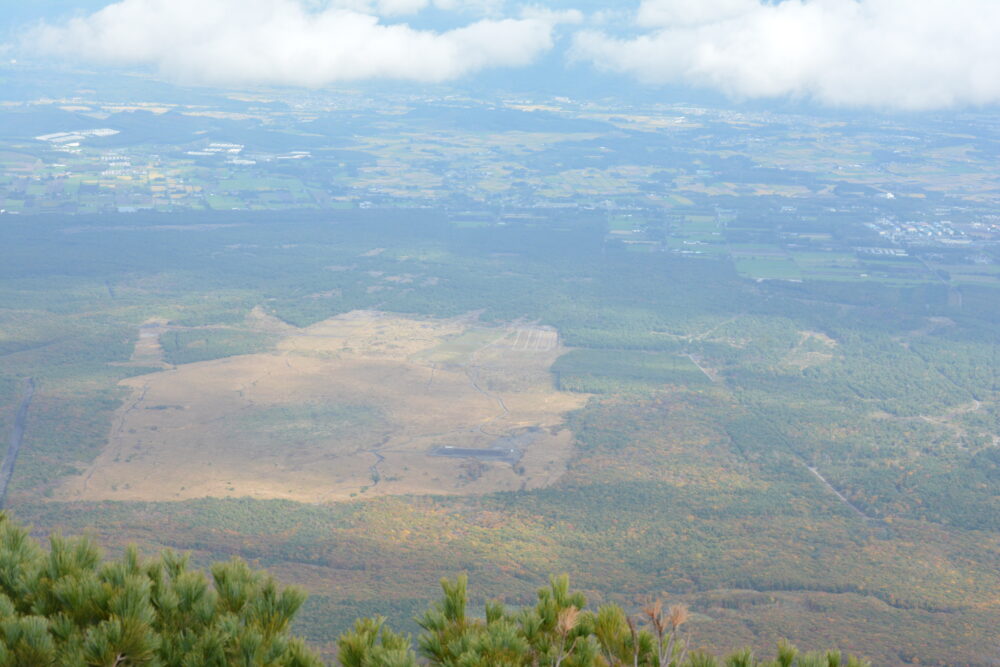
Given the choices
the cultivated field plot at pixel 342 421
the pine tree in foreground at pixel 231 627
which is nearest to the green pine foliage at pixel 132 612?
the pine tree in foreground at pixel 231 627

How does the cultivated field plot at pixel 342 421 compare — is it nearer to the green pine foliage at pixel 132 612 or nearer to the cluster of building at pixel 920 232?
the green pine foliage at pixel 132 612

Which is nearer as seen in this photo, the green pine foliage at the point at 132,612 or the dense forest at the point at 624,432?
the green pine foliage at the point at 132,612

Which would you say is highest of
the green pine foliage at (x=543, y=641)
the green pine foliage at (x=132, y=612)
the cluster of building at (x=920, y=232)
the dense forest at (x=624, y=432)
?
the green pine foliage at (x=132, y=612)

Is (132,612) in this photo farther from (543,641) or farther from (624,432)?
(624,432)

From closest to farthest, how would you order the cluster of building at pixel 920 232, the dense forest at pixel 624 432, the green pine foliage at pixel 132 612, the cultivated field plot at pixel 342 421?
the green pine foliage at pixel 132 612 → the dense forest at pixel 624 432 → the cultivated field plot at pixel 342 421 → the cluster of building at pixel 920 232

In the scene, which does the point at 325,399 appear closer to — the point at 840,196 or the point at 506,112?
the point at 840,196

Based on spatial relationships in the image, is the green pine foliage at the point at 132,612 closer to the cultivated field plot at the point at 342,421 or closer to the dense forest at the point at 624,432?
the dense forest at the point at 624,432

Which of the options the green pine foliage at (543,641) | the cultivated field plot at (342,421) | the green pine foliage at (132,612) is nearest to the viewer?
the green pine foliage at (132,612)

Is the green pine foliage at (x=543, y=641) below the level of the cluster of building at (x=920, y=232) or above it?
above

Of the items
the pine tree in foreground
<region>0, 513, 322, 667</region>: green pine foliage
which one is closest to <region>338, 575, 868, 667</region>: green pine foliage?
the pine tree in foreground

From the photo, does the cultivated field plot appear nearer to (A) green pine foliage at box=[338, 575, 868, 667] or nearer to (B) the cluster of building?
(A) green pine foliage at box=[338, 575, 868, 667]
